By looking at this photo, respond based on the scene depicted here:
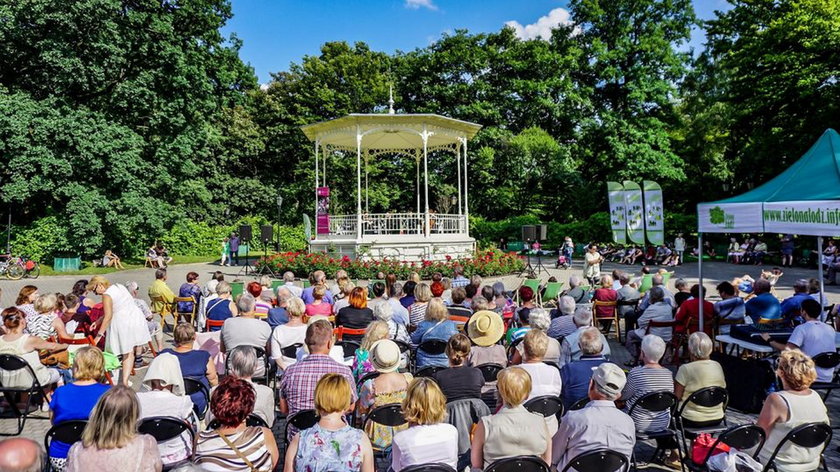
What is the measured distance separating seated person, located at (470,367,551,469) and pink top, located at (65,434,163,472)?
6.46 ft

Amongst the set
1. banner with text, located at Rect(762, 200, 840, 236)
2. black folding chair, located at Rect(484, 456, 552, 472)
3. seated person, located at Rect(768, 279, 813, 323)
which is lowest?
black folding chair, located at Rect(484, 456, 552, 472)

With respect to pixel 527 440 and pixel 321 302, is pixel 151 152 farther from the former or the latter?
pixel 527 440

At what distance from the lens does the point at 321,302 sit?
7.78 meters

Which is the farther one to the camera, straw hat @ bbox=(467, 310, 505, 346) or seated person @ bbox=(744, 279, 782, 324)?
seated person @ bbox=(744, 279, 782, 324)

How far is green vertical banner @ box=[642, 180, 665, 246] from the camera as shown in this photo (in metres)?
22.6

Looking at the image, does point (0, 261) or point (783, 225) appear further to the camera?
point (0, 261)

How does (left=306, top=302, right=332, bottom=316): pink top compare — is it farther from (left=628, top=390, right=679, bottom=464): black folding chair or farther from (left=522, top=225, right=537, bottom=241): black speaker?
(left=522, top=225, right=537, bottom=241): black speaker

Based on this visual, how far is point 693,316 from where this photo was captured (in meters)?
7.65

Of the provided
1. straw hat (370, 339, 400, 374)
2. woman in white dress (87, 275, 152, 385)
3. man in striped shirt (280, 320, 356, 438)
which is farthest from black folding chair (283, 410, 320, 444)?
woman in white dress (87, 275, 152, 385)

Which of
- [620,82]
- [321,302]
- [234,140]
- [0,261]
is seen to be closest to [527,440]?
[321,302]

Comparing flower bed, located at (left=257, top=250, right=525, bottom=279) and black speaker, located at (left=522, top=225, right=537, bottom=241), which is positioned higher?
black speaker, located at (left=522, top=225, right=537, bottom=241)

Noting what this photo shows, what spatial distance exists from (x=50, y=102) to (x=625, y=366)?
81.7ft

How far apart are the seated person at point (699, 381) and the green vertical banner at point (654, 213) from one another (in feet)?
64.0

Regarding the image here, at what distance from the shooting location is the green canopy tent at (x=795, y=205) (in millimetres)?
5930
